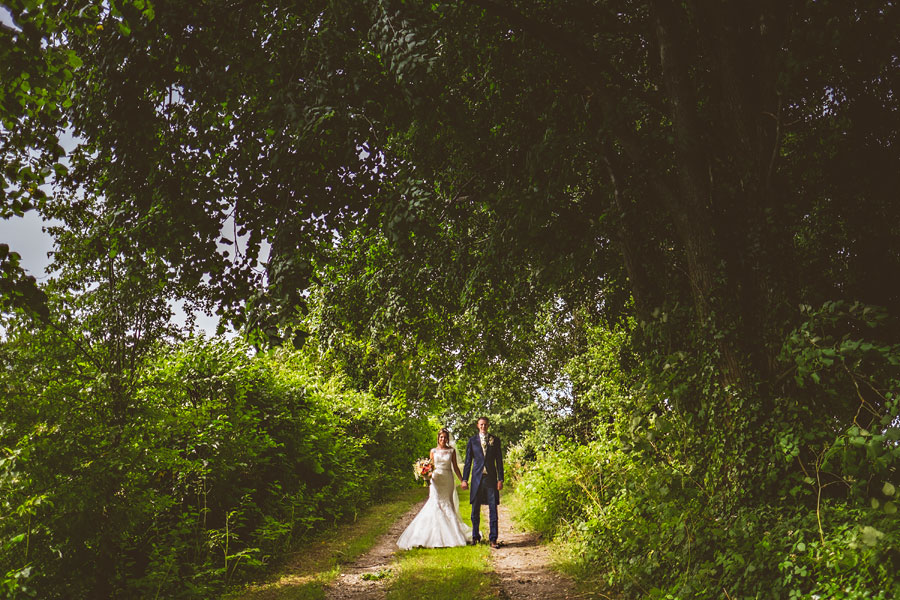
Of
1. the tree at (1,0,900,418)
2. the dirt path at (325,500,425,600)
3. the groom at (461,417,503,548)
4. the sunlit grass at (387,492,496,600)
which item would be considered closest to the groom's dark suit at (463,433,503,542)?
the groom at (461,417,503,548)

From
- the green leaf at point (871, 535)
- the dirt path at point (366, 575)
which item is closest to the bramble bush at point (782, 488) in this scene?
the green leaf at point (871, 535)

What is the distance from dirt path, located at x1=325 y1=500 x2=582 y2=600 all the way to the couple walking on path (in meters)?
0.51

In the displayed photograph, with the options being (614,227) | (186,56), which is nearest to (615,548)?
(614,227)

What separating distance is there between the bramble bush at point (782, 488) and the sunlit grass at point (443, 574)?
1459 millimetres

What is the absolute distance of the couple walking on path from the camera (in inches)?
394

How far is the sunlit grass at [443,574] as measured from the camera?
667 cm

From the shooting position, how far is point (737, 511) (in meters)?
4.94

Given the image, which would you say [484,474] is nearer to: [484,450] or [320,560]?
[484,450]

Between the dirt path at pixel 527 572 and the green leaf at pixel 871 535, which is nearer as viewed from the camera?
the green leaf at pixel 871 535

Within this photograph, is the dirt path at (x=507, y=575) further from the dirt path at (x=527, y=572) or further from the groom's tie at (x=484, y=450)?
the groom's tie at (x=484, y=450)

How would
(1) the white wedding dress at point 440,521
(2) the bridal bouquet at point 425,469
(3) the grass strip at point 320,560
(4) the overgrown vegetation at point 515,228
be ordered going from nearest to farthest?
(4) the overgrown vegetation at point 515,228
(3) the grass strip at point 320,560
(1) the white wedding dress at point 440,521
(2) the bridal bouquet at point 425,469

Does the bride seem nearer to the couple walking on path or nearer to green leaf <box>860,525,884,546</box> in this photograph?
the couple walking on path

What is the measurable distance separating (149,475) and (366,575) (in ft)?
10.9

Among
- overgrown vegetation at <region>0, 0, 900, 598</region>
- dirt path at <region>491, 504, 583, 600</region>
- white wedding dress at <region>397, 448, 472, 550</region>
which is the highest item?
overgrown vegetation at <region>0, 0, 900, 598</region>
